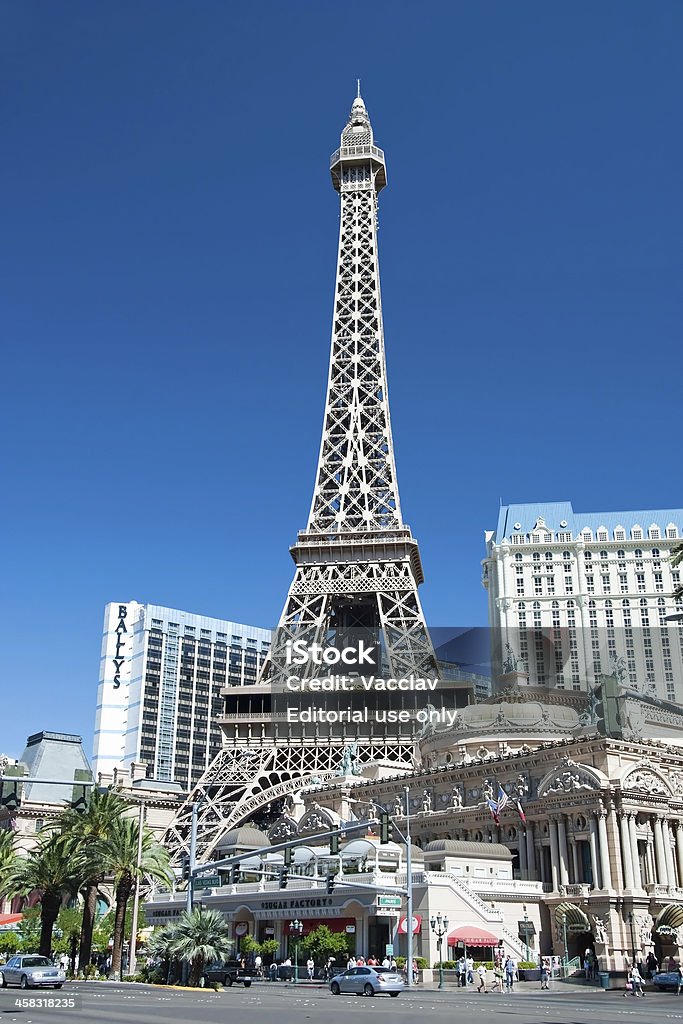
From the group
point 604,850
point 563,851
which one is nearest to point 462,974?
point 604,850

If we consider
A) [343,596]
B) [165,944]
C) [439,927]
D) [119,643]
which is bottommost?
[165,944]

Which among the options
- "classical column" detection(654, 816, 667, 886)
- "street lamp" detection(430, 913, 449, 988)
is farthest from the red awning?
"classical column" detection(654, 816, 667, 886)

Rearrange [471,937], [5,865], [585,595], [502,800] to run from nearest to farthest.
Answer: [471,937], [502,800], [5,865], [585,595]

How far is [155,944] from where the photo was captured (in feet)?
154

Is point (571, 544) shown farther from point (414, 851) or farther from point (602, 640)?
point (414, 851)

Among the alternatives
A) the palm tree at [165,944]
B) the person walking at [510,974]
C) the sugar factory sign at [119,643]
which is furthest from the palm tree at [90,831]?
the sugar factory sign at [119,643]

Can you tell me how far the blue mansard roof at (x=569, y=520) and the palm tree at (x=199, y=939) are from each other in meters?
150

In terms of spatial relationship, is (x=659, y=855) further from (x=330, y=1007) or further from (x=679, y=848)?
(x=330, y=1007)

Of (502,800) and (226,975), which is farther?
(502,800)

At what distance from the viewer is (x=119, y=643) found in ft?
580

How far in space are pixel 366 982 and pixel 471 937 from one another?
15.6 m

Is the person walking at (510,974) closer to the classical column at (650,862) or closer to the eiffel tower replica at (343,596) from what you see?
the classical column at (650,862)

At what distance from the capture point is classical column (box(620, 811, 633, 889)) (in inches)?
2482

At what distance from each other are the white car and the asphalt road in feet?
1.90
